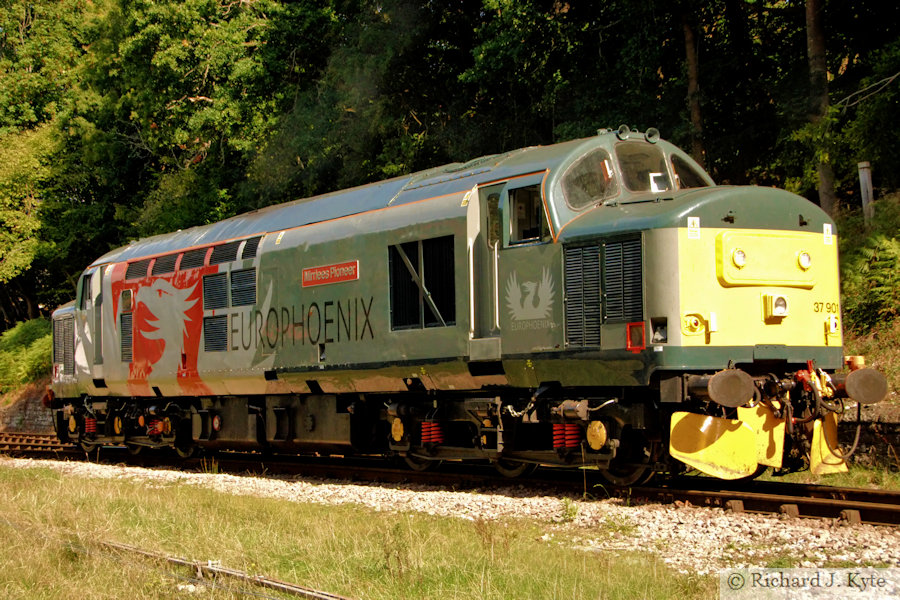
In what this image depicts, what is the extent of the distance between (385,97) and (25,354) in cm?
1707

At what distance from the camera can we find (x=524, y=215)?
10930mm

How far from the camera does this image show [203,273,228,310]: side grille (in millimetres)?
15594

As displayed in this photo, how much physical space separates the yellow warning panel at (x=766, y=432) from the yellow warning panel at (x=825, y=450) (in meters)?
0.31

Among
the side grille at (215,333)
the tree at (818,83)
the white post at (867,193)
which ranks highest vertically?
the tree at (818,83)

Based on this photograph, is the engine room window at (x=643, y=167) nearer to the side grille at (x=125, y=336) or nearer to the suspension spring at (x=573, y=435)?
the suspension spring at (x=573, y=435)

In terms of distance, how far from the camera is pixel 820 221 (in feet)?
34.4

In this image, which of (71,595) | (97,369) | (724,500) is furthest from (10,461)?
(724,500)

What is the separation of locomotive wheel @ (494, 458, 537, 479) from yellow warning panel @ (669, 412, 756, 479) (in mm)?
2767

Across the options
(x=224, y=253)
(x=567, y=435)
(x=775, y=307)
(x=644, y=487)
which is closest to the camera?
(x=775, y=307)

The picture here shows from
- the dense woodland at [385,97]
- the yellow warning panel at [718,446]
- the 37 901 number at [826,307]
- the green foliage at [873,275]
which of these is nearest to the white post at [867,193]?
the green foliage at [873,275]

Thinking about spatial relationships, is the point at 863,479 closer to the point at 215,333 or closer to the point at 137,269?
the point at 215,333

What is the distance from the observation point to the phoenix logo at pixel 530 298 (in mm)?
10500

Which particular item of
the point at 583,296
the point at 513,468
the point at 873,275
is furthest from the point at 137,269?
the point at 873,275

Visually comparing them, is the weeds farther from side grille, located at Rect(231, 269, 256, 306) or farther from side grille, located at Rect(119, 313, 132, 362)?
side grille, located at Rect(119, 313, 132, 362)
